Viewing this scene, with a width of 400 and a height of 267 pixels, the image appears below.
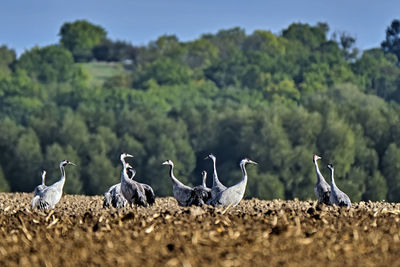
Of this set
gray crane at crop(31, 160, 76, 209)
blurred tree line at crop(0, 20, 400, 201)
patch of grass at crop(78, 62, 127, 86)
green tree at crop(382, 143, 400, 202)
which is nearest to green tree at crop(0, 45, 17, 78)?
patch of grass at crop(78, 62, 127, 86)

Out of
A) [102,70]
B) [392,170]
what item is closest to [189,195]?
[392,170]

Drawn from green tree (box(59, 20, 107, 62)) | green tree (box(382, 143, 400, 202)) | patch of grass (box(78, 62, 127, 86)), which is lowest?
green tree (box(382, 143, 400, 202))

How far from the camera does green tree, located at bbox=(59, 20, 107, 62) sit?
6624 inches

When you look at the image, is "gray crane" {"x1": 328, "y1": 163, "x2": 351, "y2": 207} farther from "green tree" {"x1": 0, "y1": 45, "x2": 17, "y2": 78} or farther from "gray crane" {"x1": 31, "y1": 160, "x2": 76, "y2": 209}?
"green tree" {"x1": 0, "y1": 45, "x2": 17, "y2": 78}

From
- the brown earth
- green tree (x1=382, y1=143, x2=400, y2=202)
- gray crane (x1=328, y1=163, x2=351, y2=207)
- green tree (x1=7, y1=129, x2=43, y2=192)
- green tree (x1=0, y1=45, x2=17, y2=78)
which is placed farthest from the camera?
green tree (x1=0, y1=45, x2=17, y2=78)

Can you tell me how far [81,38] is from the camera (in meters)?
171

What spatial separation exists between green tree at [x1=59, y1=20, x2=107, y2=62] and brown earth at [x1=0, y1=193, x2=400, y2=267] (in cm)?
15366

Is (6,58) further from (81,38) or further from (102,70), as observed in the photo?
(81,38)

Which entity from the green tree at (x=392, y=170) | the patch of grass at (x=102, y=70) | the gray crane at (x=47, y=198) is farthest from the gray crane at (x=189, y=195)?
the patch of grass at (x=102, y=70)

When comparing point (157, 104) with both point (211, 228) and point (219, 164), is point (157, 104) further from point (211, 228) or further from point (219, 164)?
point (211, 228)

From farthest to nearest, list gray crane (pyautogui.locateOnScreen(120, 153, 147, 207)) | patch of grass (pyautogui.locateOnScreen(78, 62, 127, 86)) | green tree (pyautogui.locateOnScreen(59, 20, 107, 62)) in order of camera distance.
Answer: green tree (pyautogui.locateOnScreen(59, 20, 107, 62)), patch of grass (pyautogui.locateOnScreen(78, 62, 127, 86)), gray crane (pyautogui.locateOnScreen(120, 153, 147, 207))

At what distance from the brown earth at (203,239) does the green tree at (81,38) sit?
504ft

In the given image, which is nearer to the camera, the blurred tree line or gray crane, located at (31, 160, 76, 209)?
gray crane, located at (31, 160, 76, 209)

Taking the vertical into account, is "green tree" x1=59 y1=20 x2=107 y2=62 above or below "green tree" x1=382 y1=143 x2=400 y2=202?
above
